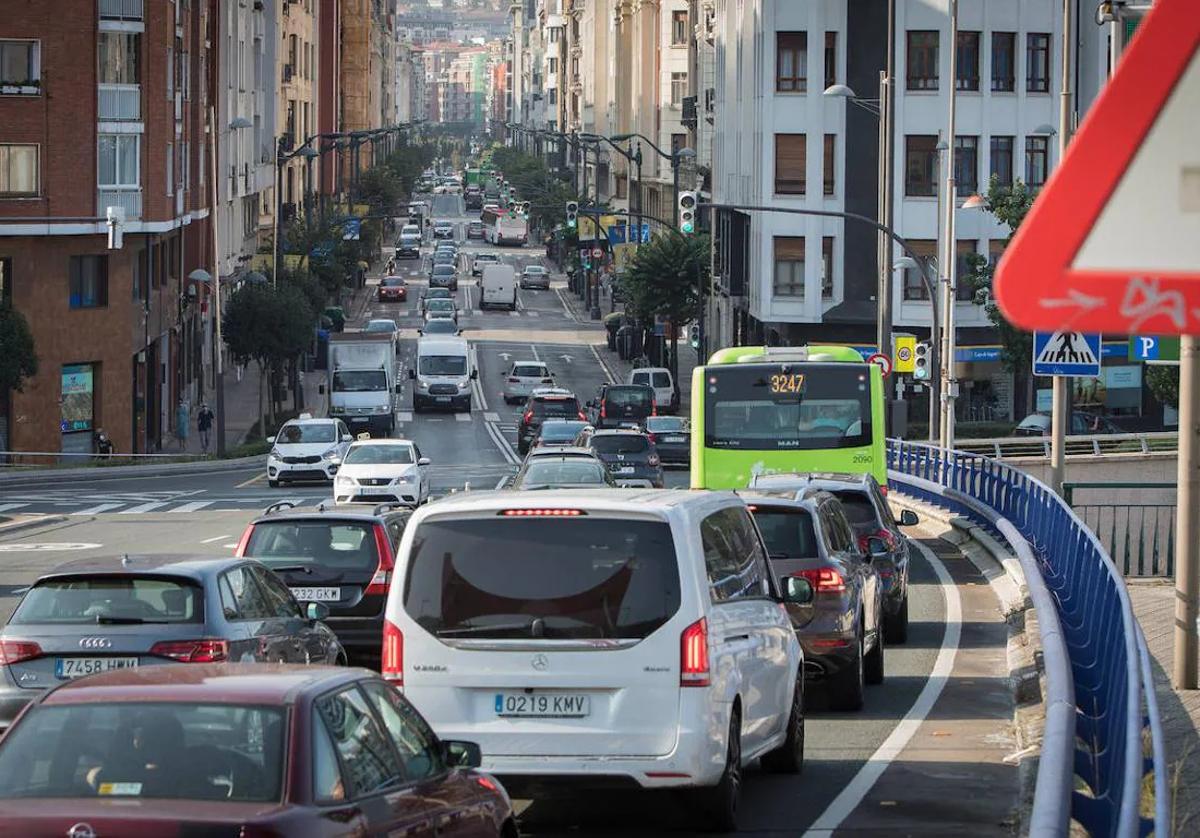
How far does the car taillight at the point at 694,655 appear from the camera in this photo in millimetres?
10906

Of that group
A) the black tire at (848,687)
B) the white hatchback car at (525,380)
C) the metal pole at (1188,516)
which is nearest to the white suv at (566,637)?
the black tire at (848,687)

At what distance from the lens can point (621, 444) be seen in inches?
1809

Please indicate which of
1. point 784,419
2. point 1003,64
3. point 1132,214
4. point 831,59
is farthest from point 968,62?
point 1132,214

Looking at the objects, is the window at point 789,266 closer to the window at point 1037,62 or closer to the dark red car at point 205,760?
the window at point 1037,62

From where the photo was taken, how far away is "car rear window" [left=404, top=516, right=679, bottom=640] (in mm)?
10945

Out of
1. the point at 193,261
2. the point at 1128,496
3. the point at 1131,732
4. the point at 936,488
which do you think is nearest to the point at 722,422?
the point at 936,488

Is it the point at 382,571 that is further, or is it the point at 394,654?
the point at 382,571

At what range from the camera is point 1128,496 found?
56.7 metres

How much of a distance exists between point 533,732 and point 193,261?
234 feet

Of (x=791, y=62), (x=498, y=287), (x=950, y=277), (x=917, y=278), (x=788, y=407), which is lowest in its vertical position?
(x=788, y=407)

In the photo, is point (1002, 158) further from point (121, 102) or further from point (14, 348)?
point (14, 348)

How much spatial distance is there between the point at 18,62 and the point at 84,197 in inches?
157

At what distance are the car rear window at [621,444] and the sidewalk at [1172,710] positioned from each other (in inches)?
748

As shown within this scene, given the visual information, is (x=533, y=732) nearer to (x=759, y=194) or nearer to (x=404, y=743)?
(x=404, y=743)
